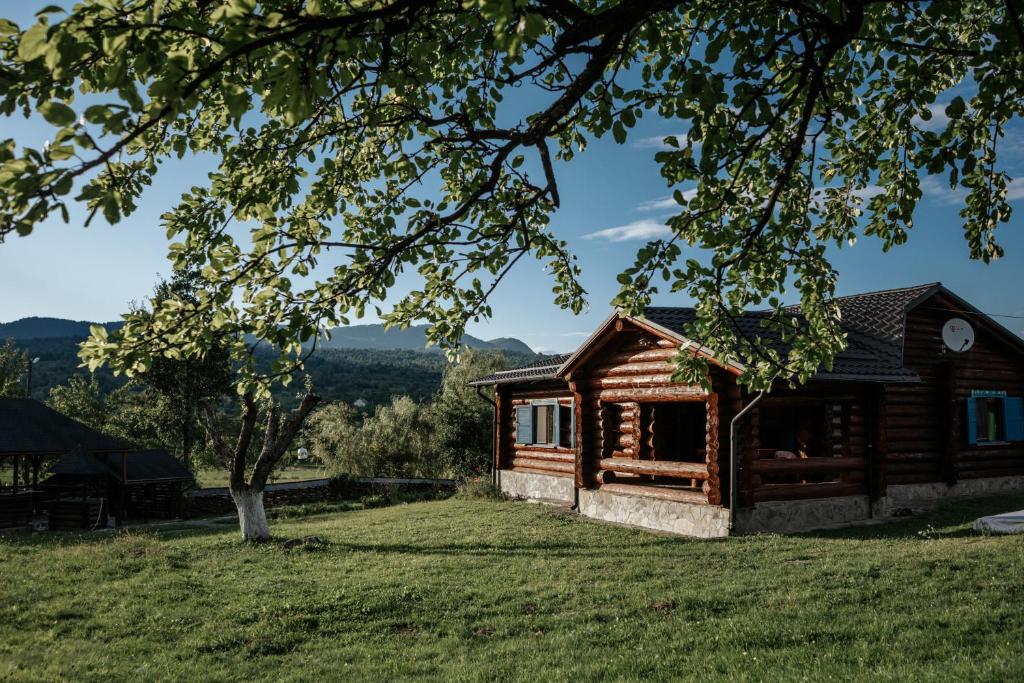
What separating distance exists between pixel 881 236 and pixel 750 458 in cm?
634

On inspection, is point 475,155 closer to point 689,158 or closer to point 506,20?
point 689,158

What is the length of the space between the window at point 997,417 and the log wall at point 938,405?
0.85 ft

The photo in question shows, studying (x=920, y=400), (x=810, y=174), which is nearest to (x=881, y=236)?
(x=810, y=174)

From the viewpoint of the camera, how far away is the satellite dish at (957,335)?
17834 mm

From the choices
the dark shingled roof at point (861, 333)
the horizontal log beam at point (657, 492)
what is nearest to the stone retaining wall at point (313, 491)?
the dark shingled roof at point (861, 333)

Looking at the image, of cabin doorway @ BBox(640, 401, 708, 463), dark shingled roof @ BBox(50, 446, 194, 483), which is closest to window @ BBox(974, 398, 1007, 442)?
cabin doorway @ BBox(640, 401, 708, 463)

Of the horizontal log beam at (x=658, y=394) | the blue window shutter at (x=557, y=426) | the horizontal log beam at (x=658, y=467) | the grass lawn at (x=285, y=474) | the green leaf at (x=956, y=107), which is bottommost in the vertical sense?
the grass lawn at (x=285, y=474)

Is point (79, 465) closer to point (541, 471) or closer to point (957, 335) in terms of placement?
point (541, 471)

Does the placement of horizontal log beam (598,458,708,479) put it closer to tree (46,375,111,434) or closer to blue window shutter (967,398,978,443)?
blue window shutter (967,398,978,443)

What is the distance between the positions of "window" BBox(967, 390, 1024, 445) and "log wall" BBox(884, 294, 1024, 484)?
260 mm

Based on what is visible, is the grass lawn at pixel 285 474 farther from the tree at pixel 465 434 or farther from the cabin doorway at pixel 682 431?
the cabin doorway at pixel 682 431

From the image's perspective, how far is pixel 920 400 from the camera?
57.0ft

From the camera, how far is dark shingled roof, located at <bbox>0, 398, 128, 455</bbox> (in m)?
20.8

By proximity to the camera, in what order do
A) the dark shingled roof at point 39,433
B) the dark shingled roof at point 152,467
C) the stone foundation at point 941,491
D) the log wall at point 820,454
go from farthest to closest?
1. the dark shingled roof at point 152,467
2. the dark shingled roof at point 39,433
3. the stone foundation at point 941,491
4. the log wall at point 820,454
